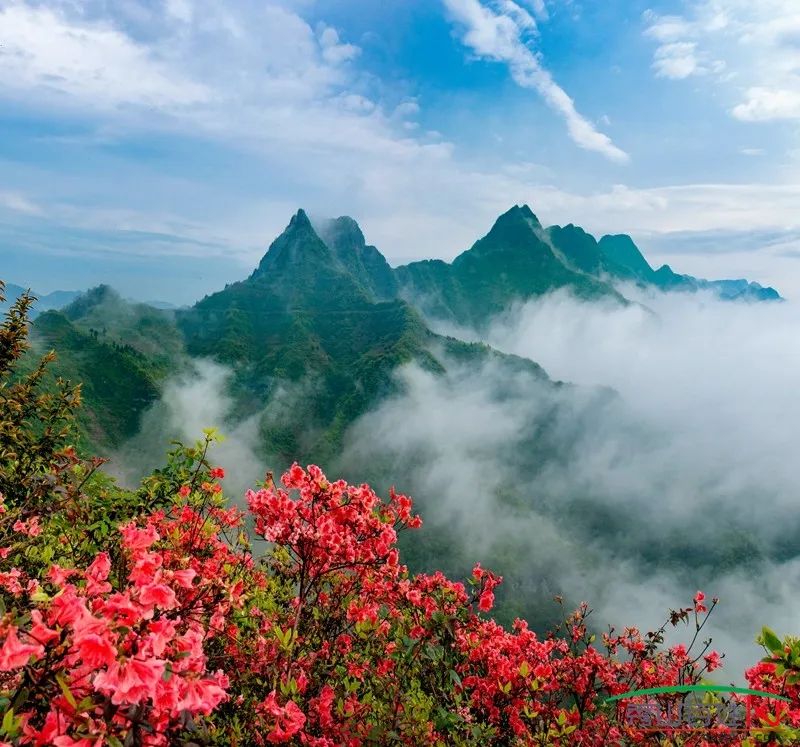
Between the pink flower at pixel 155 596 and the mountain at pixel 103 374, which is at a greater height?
the pink flower at pixel 155 596

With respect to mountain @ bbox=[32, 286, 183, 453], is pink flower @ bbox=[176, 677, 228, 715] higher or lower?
higher

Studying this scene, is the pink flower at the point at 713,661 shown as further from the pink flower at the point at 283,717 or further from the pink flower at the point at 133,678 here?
the pink flower at the point at 133,678

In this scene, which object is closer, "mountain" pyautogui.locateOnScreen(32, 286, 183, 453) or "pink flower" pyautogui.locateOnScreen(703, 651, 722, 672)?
"pink flower" pyautogui.locateOnScreen(703, 651, 722, 672)

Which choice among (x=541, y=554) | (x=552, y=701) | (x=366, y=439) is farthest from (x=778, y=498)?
(x=552, y=701)

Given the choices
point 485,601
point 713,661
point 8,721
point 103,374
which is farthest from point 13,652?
point 103,374

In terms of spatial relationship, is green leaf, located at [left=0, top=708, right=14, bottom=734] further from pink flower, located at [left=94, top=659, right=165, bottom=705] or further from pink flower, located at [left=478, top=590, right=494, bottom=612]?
pink flower, located at [left=478, top=590, right=494, bottom=612]

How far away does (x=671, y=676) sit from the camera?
9.57 meters

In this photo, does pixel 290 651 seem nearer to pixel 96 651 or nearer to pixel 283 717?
pixel 283 717

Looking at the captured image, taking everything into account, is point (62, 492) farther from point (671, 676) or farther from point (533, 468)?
point (533, 468)

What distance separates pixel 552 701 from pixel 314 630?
391 cm

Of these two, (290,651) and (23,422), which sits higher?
(23,422)

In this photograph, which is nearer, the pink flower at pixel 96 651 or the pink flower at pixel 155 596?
the pink flower at pixel 96 651

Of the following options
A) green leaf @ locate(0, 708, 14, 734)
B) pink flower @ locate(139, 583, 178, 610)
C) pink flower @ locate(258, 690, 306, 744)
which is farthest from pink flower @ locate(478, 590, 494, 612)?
green leaf @ locate(0, 708, 14, 734)

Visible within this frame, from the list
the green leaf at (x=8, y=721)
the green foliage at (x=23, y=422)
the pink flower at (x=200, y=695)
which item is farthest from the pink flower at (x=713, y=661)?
the green foliage at (x=23, y=422)
